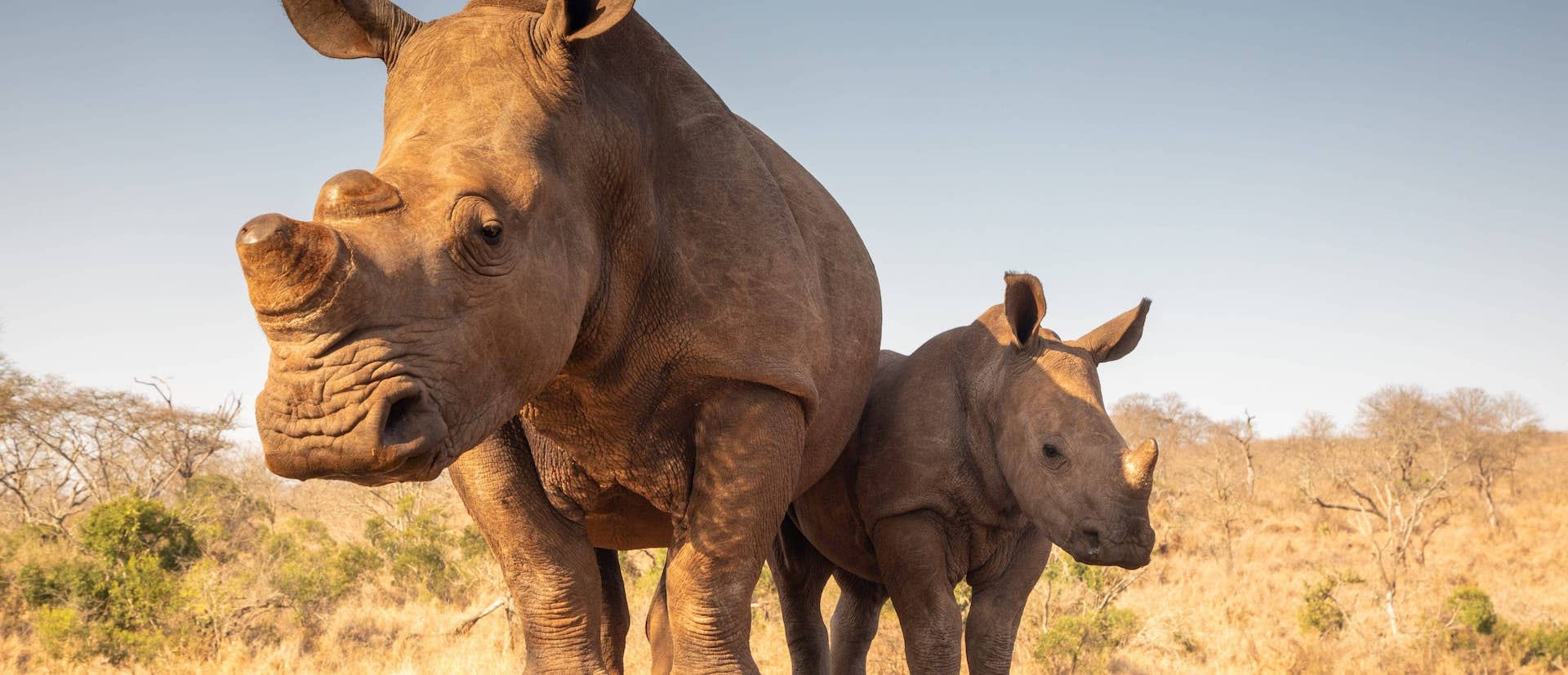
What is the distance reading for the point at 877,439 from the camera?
15.0 feet

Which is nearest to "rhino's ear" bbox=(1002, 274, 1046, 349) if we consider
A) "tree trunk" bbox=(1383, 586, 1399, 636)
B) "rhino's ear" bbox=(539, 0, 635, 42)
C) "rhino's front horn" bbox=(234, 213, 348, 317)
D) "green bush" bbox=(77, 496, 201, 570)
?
"rhino's ear" bbox=(539, 0, 635, 42)

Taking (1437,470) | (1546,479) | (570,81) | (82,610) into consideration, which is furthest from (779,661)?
(1546,479)

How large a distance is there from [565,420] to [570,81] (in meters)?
0.90

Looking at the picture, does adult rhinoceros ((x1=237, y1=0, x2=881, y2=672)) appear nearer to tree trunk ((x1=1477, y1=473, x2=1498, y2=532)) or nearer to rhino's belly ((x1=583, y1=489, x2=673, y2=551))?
rhino's belly ((x1=583, y1=489, x2=673, y2=551))

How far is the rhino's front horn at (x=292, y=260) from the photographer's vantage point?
1.99 meters

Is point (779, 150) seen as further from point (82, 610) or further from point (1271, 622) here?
point (1271, 622)

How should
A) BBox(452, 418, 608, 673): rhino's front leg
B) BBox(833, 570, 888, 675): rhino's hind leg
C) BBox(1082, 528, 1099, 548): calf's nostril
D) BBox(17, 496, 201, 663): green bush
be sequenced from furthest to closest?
BBox(17, 496, 201, 663): green bush < BBox(833, 570, 888, 675): rhino's hind leg < BBox(1082, 528, 1099, 548): calf's nostril < BBox(452, 418, 608, 673): rhino's front leg

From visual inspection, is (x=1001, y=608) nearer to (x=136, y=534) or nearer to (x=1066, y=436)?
(x=1066, y=436)

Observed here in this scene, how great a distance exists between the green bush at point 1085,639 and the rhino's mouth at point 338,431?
8.38m

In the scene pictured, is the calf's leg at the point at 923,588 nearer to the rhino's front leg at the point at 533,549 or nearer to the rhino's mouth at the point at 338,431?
the rhino's front leg at the point at 533,549

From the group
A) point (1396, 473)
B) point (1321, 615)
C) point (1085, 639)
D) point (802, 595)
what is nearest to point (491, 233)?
point (802, 595)

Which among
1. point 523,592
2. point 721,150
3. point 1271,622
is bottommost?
point 1271,622

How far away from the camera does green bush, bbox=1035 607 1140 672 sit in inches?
385

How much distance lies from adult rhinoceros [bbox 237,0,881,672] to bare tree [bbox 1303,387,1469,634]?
1675 cm
